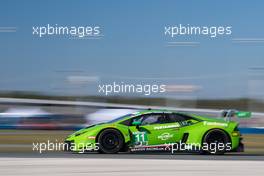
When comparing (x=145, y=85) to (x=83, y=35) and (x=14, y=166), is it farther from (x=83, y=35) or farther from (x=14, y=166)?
(x=14, y=166)

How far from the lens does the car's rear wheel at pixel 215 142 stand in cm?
1043

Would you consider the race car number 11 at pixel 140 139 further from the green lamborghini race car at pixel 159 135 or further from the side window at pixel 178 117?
the side window at pixel 178 117

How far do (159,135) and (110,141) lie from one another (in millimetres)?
884

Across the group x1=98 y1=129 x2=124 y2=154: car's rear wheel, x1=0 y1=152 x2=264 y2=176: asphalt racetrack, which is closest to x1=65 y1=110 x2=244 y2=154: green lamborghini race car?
x1=98 y1=129 x2=124 y2=154: car's rear wheel

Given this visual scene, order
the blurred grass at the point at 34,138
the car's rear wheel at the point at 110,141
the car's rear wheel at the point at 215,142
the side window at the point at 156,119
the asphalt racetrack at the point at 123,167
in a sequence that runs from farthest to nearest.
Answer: the blurred grass at the point at 34,138, the side window at the point at 156,119, the car's rear wheel at the point at 215,142, the car's rear wheel at the point at 110,141, the asphalt racetrack at the point at 123,167

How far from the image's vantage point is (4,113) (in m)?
13.5

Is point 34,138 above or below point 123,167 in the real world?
above

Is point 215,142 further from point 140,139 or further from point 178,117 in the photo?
point 140,139

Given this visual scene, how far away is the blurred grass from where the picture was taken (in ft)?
41.8

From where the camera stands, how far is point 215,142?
1056 centimetres

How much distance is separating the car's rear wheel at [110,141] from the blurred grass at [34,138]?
2.15 metres

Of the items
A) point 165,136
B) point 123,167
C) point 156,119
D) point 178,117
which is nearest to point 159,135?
point 165,136

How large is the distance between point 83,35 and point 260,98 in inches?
178

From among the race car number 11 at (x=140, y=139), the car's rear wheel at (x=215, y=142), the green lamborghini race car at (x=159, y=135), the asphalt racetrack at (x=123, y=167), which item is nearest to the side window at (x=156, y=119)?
the green lamborghini race car at (x=159, y=135)
